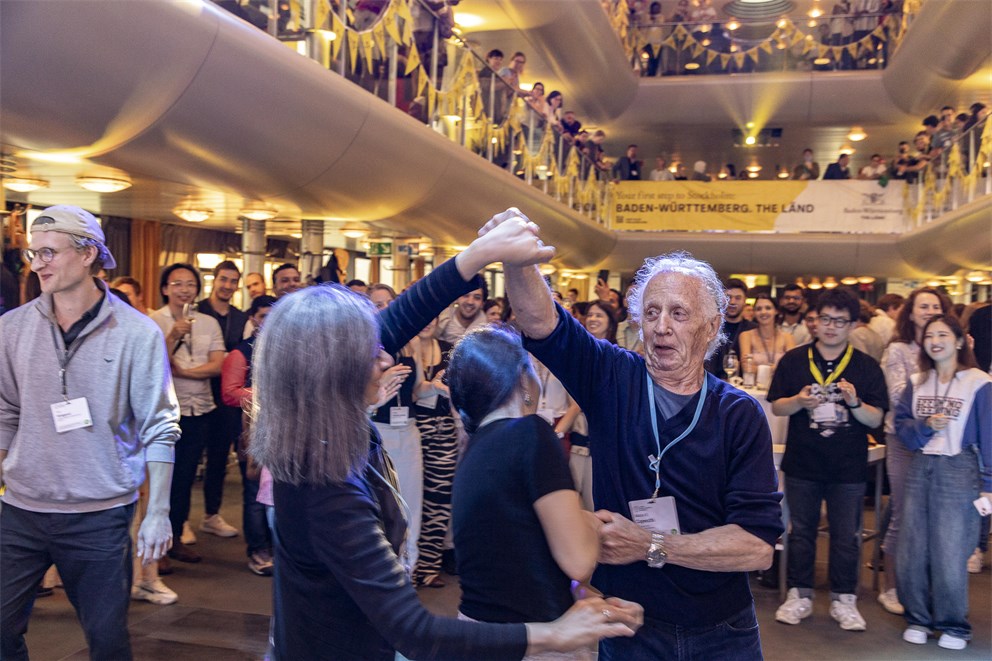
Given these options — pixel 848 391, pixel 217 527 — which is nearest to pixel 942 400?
pixel 848 391

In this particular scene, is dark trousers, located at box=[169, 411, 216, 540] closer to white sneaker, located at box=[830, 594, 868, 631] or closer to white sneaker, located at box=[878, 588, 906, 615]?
white sneaker, located at box=[830, 594, 868, 631]

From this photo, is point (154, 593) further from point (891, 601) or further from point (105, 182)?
point (891, 601)

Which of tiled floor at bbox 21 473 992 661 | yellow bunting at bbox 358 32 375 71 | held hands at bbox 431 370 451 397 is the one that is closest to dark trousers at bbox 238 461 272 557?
tiled floor at bbox 21 473 992 661

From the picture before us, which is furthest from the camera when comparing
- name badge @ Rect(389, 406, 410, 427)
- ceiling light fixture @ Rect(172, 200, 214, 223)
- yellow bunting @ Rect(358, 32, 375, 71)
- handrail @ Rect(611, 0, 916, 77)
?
handrail @ Rect(611, 0, 916, 77)

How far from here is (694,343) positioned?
1947 mm

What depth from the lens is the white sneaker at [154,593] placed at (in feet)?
14.1

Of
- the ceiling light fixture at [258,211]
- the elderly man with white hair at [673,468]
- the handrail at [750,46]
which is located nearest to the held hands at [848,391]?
the elderly man with white hair at [673,468]

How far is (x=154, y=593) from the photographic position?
4348mm

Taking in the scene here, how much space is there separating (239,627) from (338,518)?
299 cm

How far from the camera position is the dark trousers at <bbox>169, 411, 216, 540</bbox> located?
481 centimetres

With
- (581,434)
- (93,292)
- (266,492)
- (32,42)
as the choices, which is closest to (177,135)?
(32,42)

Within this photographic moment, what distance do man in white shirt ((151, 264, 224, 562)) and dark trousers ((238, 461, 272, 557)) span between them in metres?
0.35

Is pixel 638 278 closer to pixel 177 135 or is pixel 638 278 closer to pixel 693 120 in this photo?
pixel 177 135

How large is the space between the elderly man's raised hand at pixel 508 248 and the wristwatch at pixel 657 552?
651 millimetres
